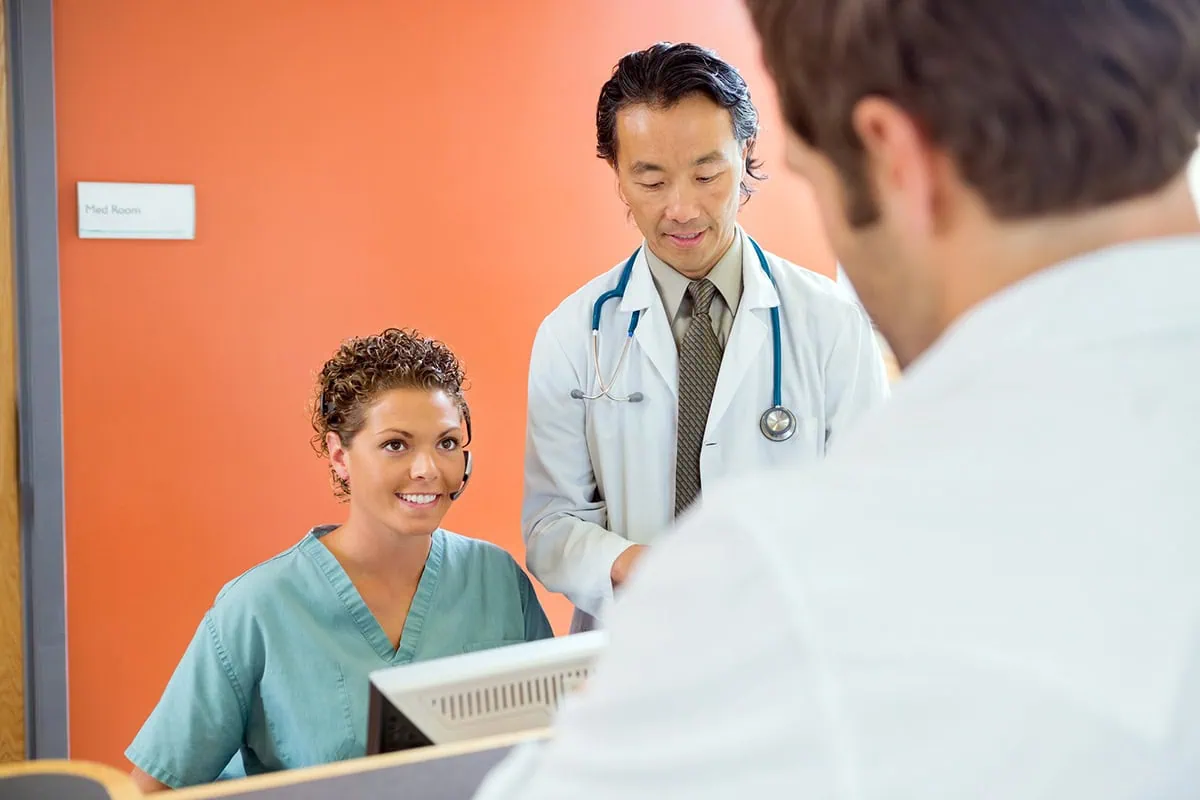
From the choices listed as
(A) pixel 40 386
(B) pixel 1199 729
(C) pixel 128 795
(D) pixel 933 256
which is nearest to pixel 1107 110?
(D) pixel 933 256

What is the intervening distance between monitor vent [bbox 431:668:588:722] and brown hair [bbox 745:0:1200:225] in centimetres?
60

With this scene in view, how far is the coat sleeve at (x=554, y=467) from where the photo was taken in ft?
5.84

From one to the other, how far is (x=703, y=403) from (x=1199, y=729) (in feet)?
4.61

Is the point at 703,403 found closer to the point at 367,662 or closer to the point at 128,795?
the point at 367,662

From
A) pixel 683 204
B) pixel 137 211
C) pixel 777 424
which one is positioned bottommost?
pixel 777 424

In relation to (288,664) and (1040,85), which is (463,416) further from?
(1040,85)

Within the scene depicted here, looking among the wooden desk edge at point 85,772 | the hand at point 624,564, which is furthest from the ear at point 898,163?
the hand at point 624,564

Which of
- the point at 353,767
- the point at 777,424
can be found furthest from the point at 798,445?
the point at 353,767

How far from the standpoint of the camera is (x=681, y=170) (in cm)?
172

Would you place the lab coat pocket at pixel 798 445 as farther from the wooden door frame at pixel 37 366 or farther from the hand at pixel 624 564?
the wooden door frame at pixel 37 366

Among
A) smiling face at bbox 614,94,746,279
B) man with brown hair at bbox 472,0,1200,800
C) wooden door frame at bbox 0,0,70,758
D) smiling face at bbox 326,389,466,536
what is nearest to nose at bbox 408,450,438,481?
smiling face at bbox 326,389,466,536

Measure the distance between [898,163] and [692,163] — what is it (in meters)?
1.22

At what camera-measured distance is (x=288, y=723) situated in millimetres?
1630

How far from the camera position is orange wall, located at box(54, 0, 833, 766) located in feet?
7.89
